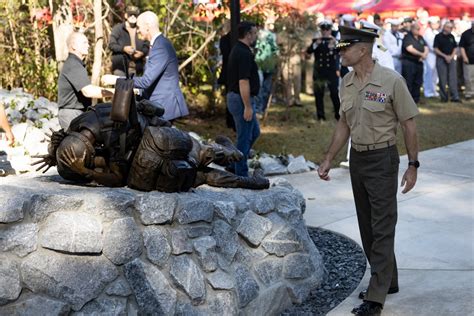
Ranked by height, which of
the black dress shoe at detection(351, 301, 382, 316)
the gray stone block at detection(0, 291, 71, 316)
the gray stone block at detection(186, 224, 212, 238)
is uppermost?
the gray stone block at detection(186, 224, 212, 238)

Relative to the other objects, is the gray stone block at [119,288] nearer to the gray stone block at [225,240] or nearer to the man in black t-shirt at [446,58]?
the gray stone block at [225,240]

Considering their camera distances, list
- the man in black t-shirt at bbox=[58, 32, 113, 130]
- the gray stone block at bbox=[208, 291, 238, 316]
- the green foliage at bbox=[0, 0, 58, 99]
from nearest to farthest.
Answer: the gray stone block at bbox=[208, 291, 238, 316] → the man in black t-shirt at bbox=[58, 32, 113, 130] → the green foliage at bbox=[0, 0, 58, 99]

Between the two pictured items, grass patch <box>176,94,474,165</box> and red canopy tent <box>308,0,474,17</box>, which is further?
red canopy tent <box>308,0,474,17</box>

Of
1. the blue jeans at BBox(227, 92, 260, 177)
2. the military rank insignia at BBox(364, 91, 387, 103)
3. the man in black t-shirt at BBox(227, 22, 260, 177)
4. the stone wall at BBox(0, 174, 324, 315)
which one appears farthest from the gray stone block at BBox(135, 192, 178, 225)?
the blue jeans at BBox(227, 92, 260, 177)

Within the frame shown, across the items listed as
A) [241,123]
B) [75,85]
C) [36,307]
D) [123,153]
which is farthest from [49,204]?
[241,123]

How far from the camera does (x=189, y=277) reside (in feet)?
14.5

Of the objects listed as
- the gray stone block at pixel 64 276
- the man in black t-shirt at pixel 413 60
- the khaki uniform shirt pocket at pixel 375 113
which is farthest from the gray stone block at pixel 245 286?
the man in black t-shirt at pixel 413 60

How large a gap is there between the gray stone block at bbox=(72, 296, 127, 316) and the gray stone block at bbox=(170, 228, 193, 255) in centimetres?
43

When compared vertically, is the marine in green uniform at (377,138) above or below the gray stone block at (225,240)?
above

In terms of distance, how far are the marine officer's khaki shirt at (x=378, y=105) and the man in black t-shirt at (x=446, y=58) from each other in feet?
44.5

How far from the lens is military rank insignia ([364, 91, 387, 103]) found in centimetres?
458

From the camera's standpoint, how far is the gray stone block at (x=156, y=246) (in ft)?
14.2

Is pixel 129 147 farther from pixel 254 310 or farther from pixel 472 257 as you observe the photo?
Result: pixel 472 257

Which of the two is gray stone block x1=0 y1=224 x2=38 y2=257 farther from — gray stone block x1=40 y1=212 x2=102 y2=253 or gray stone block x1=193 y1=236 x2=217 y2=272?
gray stone block x1=193 y1=236 x2=217 y2=272
